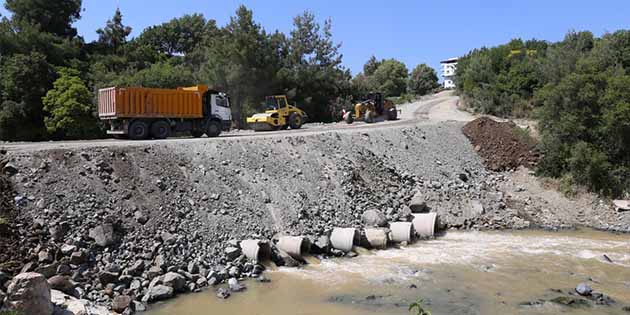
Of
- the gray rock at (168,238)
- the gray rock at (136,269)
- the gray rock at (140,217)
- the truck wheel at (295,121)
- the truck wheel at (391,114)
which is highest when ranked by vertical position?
the truck wheel at (391,114)

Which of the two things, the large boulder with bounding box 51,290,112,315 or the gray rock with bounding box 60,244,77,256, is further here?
the gray rock with bounding box 60,244,77,256

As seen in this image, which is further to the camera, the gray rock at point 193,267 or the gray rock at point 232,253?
the gray rock at point 232,253

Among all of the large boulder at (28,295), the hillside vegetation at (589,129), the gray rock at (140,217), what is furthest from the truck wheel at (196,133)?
the large boulder at (28,295)

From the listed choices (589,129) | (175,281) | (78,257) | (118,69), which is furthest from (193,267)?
(118,69)

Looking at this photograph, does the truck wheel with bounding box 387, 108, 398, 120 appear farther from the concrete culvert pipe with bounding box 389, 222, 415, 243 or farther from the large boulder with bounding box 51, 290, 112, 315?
the large boulder with bounding box 51, 290, 112, 315

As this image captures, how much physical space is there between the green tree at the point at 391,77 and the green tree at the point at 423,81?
109 centimetres

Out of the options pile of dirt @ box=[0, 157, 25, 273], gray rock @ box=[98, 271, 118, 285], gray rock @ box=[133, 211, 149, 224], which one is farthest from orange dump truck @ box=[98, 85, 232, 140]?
gray rock @ box=[98, 271, 118, 285]

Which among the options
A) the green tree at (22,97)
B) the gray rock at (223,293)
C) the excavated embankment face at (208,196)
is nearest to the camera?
the gray rock at (223,293)

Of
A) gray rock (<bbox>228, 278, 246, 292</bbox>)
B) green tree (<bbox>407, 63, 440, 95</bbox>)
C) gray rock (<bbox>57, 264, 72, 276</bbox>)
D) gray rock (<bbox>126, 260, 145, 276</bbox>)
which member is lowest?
gray rock (<bbox>228, 278, 246, 292</bbox>)

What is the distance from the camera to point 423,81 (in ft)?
253

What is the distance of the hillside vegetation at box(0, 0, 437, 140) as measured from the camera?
101 ft

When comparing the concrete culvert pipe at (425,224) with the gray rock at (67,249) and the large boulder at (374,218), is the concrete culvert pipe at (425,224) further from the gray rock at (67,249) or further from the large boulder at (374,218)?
the gray rock at (67,249)

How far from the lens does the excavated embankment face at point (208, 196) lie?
450 inches

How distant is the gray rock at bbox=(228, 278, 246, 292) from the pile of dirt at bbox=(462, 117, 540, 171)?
14917mm
